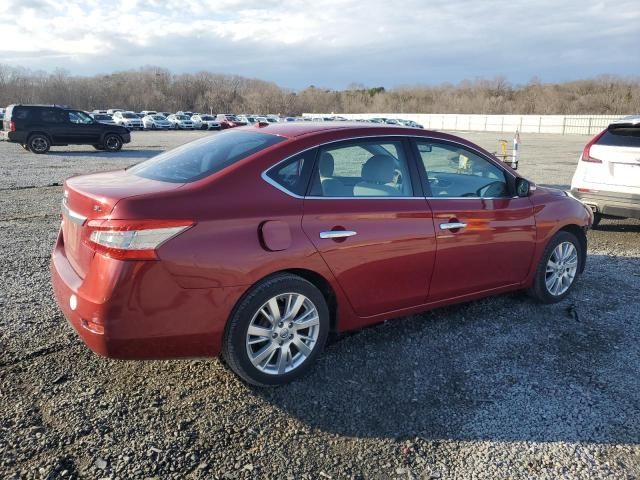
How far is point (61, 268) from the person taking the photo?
355cm

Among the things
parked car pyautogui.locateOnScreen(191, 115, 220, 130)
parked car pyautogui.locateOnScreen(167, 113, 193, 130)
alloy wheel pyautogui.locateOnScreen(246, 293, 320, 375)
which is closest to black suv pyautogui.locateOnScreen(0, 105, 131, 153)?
alloy wheel pyautogui.locateOnScreen(246, 293, 320, 375)

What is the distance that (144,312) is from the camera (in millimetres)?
2988

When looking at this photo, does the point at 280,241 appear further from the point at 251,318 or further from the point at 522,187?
the point at 522,187

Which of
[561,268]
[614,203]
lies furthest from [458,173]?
[614,203]

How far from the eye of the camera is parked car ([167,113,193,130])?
164 feet

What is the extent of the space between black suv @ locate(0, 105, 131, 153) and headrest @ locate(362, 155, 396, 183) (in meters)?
20.1

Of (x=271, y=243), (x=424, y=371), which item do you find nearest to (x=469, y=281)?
(x=424, y=371)

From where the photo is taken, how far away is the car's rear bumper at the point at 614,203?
722 cm

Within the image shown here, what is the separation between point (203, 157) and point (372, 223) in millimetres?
1274

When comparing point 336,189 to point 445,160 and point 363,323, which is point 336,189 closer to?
point 363,323

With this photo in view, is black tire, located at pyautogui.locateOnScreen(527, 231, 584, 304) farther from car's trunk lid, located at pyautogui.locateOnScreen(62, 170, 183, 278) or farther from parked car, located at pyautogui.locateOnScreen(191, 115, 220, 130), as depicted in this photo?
parked car, located at pyautogui.locateOnScreen(191, 115, 220, 130)

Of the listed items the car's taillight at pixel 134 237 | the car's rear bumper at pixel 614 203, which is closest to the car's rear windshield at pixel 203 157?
the car's taillight at pixel 134 237

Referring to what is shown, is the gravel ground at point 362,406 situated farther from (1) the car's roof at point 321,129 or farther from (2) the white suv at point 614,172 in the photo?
(2) the white suv at point 614,172

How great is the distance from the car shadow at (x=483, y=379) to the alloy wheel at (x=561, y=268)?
0.78 ft
